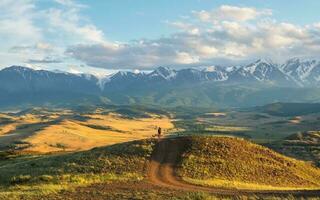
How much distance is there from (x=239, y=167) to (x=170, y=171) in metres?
9.56

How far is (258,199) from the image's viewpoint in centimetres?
4044

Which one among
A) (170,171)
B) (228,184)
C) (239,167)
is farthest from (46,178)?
(239,167)

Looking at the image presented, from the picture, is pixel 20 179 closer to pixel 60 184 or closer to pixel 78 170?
pixel 60 184

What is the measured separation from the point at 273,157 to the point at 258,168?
7.06m

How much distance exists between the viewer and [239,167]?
63.0m

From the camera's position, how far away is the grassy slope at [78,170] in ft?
169

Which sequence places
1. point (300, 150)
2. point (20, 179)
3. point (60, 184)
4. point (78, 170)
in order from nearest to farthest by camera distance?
point (60, 184) → point (20, 179) → point (78, 170) → point (300, 150)

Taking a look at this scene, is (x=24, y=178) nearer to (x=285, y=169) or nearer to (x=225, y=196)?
(x=225, y=196)

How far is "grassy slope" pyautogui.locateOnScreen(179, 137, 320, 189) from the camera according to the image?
57.9 m

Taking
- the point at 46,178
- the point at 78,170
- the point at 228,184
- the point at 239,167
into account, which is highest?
the point at 239,167

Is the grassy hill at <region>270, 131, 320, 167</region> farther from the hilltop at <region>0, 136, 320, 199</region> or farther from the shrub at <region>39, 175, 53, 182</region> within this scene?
the shrub at <region>39, 175, 53, 182</region>

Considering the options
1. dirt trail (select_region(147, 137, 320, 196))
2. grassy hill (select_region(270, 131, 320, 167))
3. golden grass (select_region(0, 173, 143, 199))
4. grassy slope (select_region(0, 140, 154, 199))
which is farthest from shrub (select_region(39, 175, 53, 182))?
grassy hill (select_region(270, 131, 320, 167))

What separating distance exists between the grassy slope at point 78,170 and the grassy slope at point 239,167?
6.01 m

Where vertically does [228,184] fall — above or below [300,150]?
above
